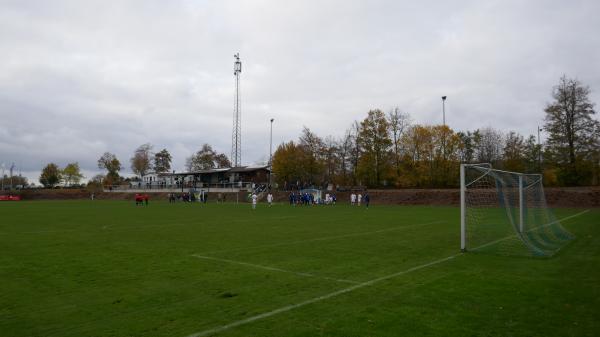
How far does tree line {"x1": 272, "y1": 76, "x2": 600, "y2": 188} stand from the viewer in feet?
149

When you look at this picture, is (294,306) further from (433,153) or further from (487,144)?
(487,144)

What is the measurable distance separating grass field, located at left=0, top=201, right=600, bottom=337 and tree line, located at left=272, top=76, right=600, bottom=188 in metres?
36.8

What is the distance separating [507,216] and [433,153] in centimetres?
4469

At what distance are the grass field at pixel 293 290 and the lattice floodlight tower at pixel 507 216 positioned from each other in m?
1.02

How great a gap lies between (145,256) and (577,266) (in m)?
11.3

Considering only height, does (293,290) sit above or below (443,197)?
below

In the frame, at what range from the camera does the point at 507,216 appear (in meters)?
14.1

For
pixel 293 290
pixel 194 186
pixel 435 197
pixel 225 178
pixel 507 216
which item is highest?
pixel 225 178

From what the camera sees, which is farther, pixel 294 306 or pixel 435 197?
pixel 435 197

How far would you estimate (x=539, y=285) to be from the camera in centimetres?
813

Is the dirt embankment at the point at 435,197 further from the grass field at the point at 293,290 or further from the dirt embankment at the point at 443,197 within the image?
the grass field at the point at 293,290

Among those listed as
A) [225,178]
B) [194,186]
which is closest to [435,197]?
[225,178]

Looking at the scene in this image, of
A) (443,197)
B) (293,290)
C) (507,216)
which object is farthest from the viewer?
(443,197)

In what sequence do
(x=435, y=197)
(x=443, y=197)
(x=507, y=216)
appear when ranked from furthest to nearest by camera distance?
(x=435, y=197), (x=443, y=197), (x=507, y=216)
